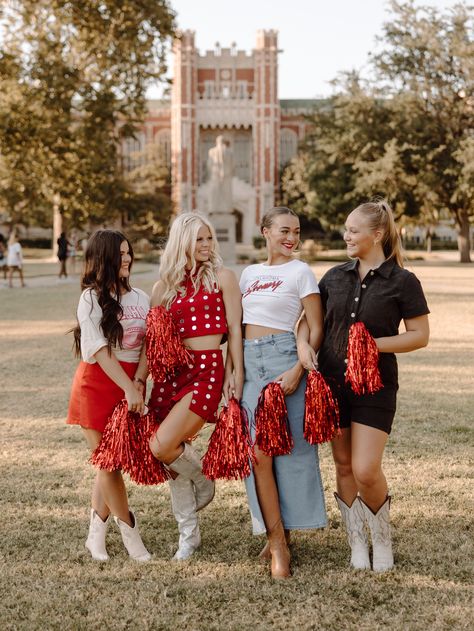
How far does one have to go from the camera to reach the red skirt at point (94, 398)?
11.6 feet

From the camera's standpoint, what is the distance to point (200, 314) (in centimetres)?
350

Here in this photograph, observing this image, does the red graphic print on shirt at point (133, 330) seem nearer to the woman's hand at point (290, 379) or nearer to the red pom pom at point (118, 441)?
the red pom pom at point (118, 441)

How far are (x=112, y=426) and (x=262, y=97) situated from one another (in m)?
60.7

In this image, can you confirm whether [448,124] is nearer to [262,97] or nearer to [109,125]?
[109,125]

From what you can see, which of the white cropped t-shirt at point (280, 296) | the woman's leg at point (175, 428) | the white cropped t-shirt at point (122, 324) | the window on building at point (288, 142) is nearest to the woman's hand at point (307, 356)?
the white cropped t-shirt at point (280, 296)

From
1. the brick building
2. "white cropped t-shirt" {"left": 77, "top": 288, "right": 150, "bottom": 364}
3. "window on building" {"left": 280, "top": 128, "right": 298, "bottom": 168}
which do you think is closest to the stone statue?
"white cropped t-shirt" {"left": 77, "top": 288, "right": 150, "bottom": 364}

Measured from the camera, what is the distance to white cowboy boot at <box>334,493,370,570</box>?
11.2 feet

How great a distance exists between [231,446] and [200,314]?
0.60 meters

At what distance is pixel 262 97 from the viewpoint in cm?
6147

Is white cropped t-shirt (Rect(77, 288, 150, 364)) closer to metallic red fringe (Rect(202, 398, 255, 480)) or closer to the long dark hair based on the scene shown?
the long dark hair

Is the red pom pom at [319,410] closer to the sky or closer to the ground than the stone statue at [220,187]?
closer to the ground

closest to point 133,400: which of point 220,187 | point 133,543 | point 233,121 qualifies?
point 133,543

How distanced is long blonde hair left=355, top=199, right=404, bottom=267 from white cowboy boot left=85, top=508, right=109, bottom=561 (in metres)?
1.80

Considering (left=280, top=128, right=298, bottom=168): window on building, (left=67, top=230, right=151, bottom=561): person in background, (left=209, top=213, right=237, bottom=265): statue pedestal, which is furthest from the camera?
(left=280, top=128, right=298, bottom=168): window on building
